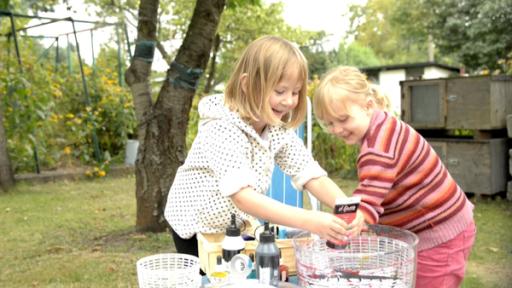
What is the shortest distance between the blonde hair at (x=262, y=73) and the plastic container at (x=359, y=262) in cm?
42

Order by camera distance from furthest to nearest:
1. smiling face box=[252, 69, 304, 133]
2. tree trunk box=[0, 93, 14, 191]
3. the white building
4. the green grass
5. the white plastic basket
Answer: the white building < tree trunk box=[0, 93, 14, 191] < the green grass < smiling face box=[252, 69, 304, 133] < the white plastic basket

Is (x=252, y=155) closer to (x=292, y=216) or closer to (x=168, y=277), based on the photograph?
(x=292, y=216)

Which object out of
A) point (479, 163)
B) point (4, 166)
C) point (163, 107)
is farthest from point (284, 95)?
point (4, 166)

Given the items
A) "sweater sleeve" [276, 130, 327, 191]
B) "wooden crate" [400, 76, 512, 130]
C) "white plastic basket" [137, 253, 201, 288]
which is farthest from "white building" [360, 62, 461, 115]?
"white plastic basket" [137, 253, 201, 288]

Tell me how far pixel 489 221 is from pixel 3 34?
675 cm

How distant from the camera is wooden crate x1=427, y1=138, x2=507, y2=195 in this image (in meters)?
5.80

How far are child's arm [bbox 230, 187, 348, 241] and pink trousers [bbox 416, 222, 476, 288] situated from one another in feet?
1.58

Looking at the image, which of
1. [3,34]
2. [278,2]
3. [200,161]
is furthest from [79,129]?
[278,2]

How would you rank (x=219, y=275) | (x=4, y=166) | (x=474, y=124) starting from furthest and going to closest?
(x=4, y=166)
(x=474, y=124)
(x=219, y=275)

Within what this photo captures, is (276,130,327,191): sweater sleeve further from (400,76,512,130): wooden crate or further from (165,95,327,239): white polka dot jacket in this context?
(400,76,512,130): wooden crate

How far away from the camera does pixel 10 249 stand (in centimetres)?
443

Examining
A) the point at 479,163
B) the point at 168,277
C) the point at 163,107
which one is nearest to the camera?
the point at 168,277

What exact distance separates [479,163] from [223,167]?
476 centimetres

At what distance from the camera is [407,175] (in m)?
1.84
